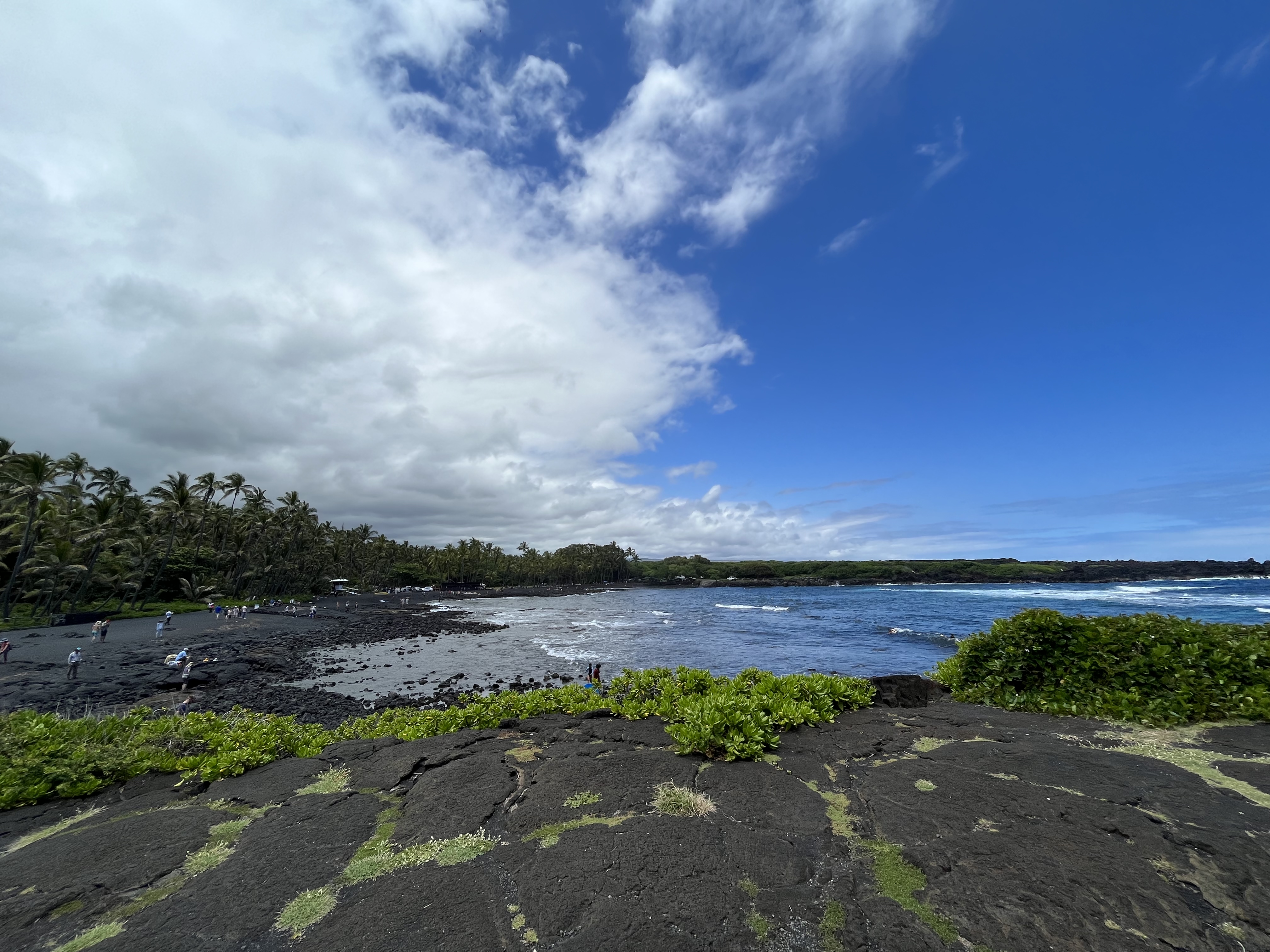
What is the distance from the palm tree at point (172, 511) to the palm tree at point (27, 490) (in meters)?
10.7

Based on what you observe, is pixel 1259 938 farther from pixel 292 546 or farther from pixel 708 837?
pixel 292 546

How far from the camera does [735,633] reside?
50500 millimetres

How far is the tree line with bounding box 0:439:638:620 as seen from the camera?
44.5m

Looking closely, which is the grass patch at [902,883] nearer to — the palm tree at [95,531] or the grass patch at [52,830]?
the grass patch at [52,830]

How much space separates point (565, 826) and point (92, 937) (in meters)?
3.75

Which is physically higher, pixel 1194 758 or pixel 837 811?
pixel 1194 758

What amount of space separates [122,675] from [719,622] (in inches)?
1976

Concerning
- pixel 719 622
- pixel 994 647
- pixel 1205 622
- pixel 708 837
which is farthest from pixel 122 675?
pixel 719 622

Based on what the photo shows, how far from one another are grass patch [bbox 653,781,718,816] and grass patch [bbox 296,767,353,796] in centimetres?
393

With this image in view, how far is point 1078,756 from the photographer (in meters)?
6.43

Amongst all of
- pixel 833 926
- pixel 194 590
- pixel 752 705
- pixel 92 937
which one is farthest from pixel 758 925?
pixel 194 590

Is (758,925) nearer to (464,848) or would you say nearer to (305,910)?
(464,848)

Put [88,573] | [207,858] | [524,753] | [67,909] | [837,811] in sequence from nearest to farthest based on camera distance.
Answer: [67,909] < [207,858] < [837,811] < [524,753] < [88,573]

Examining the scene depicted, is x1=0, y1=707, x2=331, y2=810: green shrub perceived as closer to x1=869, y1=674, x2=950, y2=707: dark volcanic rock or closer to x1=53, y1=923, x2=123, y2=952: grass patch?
x1=53, y1=923, x2=123, y2=952: grass patch
